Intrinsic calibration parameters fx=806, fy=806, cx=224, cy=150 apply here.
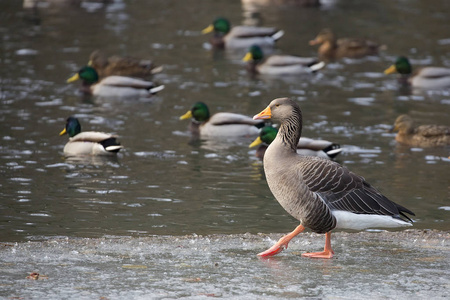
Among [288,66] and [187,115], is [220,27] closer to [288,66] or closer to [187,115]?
[288,66]

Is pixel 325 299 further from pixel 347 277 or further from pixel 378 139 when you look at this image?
pixel 378 139

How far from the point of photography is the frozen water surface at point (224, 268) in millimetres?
6570

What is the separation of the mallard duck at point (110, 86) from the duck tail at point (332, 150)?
602cm

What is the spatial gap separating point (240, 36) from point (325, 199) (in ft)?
54.5

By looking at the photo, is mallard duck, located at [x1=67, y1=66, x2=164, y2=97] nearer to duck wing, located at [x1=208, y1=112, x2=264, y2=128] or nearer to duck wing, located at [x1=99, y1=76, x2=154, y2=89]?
duck wing, located at [x1=99, y1=76, x2=154, y2=89]

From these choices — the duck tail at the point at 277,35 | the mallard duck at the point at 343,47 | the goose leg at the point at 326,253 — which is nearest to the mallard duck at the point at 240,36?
the duck tail at the point at 277,35

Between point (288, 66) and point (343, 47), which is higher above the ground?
point (343, 47)

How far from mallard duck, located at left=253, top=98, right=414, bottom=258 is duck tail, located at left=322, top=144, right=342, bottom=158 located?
483cm

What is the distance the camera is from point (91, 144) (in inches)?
534

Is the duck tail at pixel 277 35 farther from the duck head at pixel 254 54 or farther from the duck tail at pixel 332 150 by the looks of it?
the duck tail at pixel 332 150

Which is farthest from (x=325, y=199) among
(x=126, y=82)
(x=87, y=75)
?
(x=87, y=75)

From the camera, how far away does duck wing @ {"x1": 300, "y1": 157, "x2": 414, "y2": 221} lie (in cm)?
784

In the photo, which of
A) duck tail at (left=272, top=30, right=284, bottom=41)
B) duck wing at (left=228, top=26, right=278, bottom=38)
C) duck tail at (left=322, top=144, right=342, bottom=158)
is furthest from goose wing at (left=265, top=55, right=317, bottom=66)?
duck tail at (left=322, top=144, right=342, bottom=158)

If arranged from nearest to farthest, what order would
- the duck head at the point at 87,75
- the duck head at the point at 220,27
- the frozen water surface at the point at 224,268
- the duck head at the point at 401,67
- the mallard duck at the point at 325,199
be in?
the frozen water surface at the point at 224,268 < the mallard duck at the point at 325,199 < the duck head at the point at 87,75 < the duck head at the point at 401,67 < the duck head at the point at 220,27
